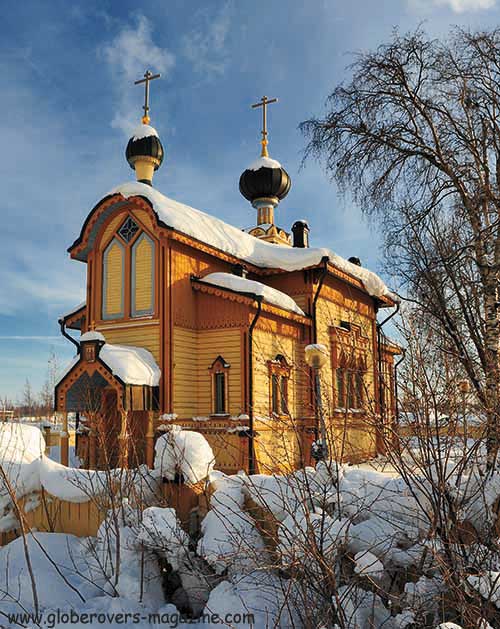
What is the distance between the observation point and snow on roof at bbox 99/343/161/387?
10.4m

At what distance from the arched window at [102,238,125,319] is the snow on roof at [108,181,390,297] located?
119cm

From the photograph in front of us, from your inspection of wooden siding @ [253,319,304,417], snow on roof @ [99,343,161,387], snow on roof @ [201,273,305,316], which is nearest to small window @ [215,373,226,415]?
wooden siding @ [253,319,304,417]

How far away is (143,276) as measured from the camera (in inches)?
463

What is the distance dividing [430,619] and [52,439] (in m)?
16.0

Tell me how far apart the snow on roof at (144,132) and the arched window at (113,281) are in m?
4.11

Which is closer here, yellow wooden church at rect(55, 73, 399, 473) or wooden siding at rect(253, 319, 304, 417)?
yellow wooden church at rect(55, 73, 399, 473)

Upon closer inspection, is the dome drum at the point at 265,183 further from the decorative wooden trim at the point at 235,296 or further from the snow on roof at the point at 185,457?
the snow on roof at the point at 185,457

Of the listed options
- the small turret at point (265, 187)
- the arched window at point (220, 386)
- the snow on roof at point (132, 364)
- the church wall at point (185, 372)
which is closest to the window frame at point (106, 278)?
the snow on roof at point (132, 364)

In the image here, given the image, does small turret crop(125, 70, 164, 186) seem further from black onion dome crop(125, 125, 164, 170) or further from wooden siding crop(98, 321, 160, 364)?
wooden siding crop(98, 321, 160, 364)

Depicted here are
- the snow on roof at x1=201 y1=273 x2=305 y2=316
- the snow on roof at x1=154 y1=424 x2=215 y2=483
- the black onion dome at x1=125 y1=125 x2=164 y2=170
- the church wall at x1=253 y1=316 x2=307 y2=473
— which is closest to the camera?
the snow on roof at x1=154 y1=424 x2=215 y2=483

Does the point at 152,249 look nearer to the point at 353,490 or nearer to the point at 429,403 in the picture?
the point at 353,490

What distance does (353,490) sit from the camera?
17.2 feet

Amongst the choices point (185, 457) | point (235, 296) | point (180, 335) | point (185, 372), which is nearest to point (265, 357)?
point (235, 296)

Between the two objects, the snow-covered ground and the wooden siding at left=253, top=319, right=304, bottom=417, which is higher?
the wooden siding at left=253, top=319, right=304, bottom=417
